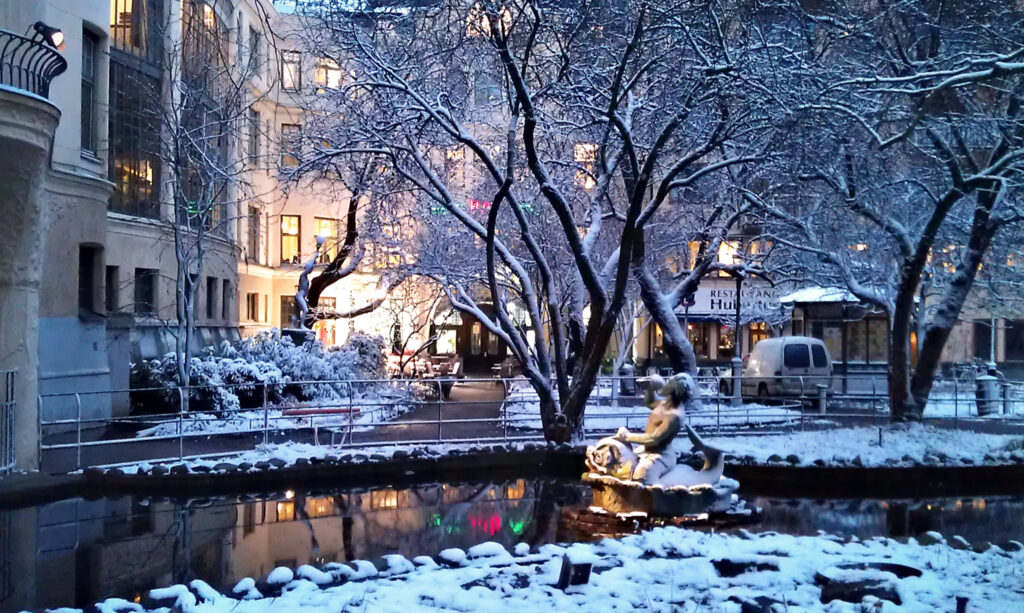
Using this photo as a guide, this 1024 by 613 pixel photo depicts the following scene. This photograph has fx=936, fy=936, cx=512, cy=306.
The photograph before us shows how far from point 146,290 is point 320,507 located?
15.6 metres

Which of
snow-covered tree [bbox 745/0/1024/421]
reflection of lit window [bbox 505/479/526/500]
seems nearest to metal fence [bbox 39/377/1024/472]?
reflection of lit window [bbox 505/479/526/500]

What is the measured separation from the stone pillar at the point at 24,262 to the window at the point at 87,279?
331 inches

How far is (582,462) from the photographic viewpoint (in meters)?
16.8

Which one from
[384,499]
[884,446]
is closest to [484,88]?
[384,499]

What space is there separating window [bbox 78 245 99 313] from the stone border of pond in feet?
32.2

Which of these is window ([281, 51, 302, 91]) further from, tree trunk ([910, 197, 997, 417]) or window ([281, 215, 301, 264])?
tree trunk ([910, 197, 997, 417])

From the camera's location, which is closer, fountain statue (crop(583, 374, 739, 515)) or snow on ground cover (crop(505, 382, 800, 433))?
fountain statue (crop(583, 374, 739, 515))

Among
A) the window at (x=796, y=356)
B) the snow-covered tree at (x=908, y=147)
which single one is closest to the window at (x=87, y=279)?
the snow-covered tree at (x=908, y=147)

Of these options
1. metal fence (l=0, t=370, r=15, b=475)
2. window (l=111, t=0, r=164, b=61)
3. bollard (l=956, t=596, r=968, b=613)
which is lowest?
bollard (l=956, t=596, r=968, b=613)

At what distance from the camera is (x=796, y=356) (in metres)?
31.3

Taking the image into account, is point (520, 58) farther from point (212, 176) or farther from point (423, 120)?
point (212, 176)

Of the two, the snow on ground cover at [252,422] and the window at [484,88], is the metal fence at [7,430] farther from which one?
the window at [484,88]

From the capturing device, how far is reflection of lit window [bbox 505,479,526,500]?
48.6 feet

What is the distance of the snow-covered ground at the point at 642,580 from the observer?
7.93m
